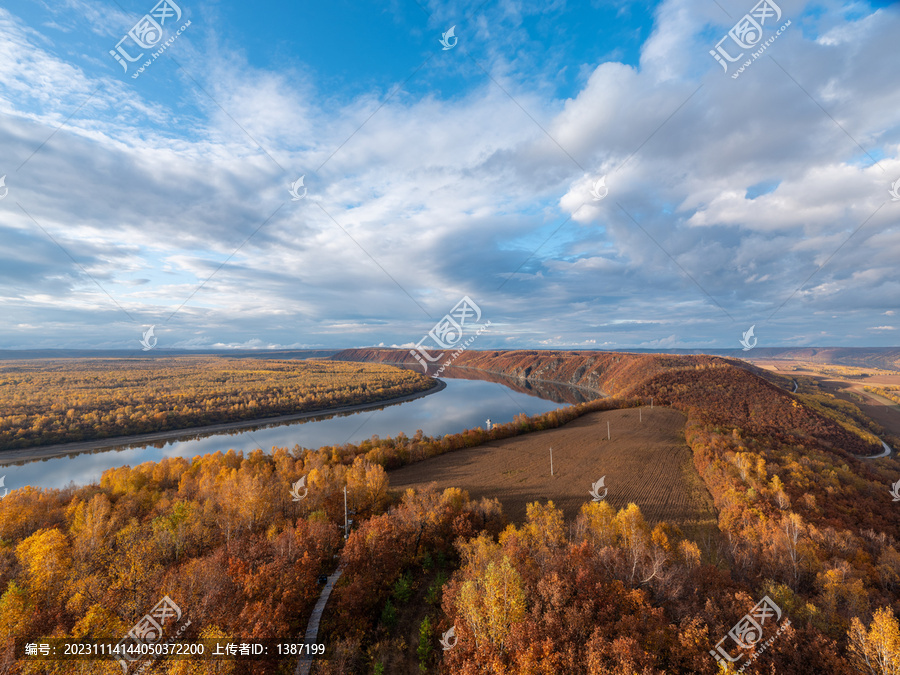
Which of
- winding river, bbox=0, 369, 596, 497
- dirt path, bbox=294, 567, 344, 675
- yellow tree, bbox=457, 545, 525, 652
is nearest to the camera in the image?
yellow tree, bbox=457, 545, 525, 652

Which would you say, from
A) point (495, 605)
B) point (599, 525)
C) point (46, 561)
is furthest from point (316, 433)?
point (495, 605)

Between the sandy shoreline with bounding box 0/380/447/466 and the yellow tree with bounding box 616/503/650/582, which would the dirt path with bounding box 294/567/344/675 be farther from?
the sandy shoreline with bounding box 0/380/447/466

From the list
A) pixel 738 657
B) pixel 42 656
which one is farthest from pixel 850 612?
pixel 42 656

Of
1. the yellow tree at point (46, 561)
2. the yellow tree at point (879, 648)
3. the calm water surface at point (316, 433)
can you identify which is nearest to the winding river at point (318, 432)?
the calm water surface at point (316, 433)

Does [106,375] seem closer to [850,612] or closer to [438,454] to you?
[438,454]

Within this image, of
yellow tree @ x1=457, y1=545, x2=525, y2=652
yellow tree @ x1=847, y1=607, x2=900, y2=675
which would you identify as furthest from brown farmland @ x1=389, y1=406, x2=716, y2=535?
yellow tree @ x1=847, y1=607, x2=900, y2=675

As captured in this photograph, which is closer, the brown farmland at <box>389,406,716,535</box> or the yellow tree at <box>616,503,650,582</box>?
the yellow tree at <box>616,503,650,582</box>

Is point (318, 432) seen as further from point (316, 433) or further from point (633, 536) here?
point (633, 536)

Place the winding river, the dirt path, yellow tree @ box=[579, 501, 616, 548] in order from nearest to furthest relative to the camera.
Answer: the dirt path
yellow tree @ box=[579, 501, 616, 548]
the winding river

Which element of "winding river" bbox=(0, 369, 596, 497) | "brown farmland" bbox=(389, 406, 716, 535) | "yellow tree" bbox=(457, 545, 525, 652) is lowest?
"winding river" bbox=(0, 369, 596, 497)

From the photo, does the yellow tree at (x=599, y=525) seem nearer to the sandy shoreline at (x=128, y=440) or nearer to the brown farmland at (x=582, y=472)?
the brown farmland at (x=582, y=472)
